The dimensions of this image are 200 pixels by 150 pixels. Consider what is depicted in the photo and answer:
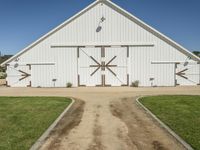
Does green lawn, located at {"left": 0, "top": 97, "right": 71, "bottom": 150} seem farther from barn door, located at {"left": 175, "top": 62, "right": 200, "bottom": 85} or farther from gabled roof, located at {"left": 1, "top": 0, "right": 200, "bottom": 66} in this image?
barn door, located at {"left": 175, "top": 62, "right": 200, "bottom": 85}

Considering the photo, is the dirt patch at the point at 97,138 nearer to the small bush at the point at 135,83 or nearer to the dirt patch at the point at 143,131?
the dirt patch at the point at 143,131

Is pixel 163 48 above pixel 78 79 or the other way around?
above

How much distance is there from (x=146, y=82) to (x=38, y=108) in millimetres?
16064

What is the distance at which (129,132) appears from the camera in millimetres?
9844

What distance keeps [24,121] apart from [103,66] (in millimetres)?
18018

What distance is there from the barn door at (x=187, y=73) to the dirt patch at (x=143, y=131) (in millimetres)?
15578

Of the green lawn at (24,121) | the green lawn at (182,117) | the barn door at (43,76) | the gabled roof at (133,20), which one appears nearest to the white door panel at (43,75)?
the barn door at (43,76)

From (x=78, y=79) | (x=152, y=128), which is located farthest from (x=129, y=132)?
(x=78, y=79)

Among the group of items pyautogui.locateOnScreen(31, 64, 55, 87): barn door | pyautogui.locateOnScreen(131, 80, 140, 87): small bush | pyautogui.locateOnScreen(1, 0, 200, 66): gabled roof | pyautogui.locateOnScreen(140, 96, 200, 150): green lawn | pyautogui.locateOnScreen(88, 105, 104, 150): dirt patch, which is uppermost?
pyautogui.locateOnScreen(1, 0, 200, 66): gabled roof

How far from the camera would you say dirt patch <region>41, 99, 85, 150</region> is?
845cm

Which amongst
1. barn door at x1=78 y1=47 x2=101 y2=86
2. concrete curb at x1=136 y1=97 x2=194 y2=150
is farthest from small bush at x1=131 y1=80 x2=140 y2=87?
concrete curb at x1=136 y1=97 x2=194 y2=150

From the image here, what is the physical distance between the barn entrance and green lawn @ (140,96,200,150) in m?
12.6

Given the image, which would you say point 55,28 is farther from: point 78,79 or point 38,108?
point 38,108

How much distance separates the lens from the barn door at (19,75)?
29.7 m
